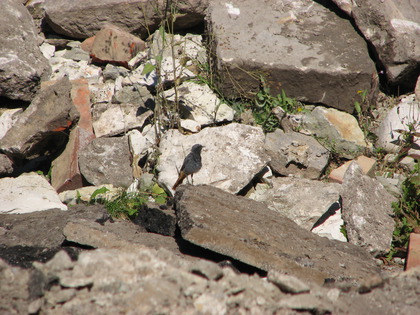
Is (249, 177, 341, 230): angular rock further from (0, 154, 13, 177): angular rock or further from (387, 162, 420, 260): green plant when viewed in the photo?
(0, 154, 13, 177): angular rock

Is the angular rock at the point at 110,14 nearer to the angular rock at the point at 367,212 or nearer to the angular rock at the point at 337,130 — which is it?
the angular rock at the point at 337,130

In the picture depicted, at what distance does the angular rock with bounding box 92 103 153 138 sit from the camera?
437 centimetres

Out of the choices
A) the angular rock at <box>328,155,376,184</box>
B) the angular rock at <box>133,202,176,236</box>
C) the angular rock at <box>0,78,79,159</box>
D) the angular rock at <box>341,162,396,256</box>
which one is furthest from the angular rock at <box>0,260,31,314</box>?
the angular rock at <box>328,155,376,184</box>

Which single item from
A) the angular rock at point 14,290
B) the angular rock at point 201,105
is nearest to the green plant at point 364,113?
the angular rock at point 201,105

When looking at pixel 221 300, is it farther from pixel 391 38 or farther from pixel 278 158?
pixel 391 38

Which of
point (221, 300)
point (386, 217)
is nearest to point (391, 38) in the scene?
point (386, 217)

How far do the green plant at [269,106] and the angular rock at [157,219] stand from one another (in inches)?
59.3

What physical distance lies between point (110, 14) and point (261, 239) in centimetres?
348

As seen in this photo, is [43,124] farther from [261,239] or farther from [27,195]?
[261,239]

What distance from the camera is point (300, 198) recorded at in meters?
3.79

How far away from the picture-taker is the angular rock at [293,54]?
4.46 meters

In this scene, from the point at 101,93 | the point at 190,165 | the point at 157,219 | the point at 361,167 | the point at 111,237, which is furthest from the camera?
the point at 101,93

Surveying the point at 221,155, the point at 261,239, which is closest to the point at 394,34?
the point at 221,155

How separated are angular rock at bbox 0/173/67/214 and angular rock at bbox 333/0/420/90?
340 centimetres
